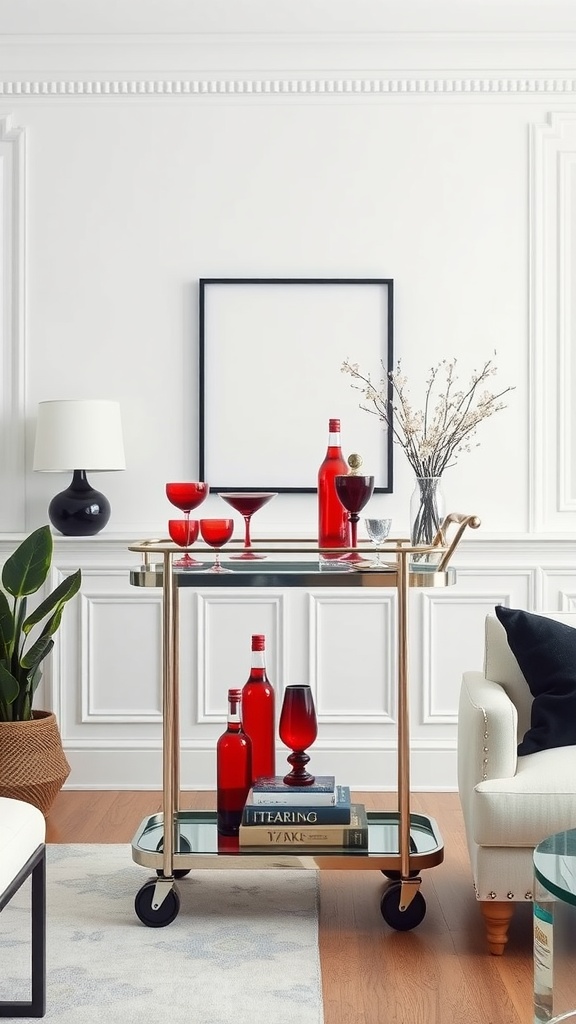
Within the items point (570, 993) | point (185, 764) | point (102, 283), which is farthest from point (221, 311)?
point (570, 993)

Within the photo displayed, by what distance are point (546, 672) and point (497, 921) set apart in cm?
61

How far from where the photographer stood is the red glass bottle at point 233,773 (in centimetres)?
260

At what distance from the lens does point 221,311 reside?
3.92 meters

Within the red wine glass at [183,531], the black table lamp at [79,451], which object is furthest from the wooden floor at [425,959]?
the black table lamp at [79,451]

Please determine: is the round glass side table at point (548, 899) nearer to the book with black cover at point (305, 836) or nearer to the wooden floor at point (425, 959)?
the wooden floor at point (425, 959)

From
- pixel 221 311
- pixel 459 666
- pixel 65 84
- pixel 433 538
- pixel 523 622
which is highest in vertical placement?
pixel 65 84

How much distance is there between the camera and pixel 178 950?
2.42 meters

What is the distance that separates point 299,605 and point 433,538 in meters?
1.28

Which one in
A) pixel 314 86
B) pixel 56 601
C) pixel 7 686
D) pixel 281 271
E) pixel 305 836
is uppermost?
pixel 314 86

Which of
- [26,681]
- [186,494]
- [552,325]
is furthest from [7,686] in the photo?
[552,325]

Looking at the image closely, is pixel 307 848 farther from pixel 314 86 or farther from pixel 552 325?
pixel 314 86

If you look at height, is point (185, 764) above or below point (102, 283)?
below

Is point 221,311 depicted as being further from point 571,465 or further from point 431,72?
point 571,465

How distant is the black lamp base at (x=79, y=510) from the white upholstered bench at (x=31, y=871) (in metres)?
1.76
